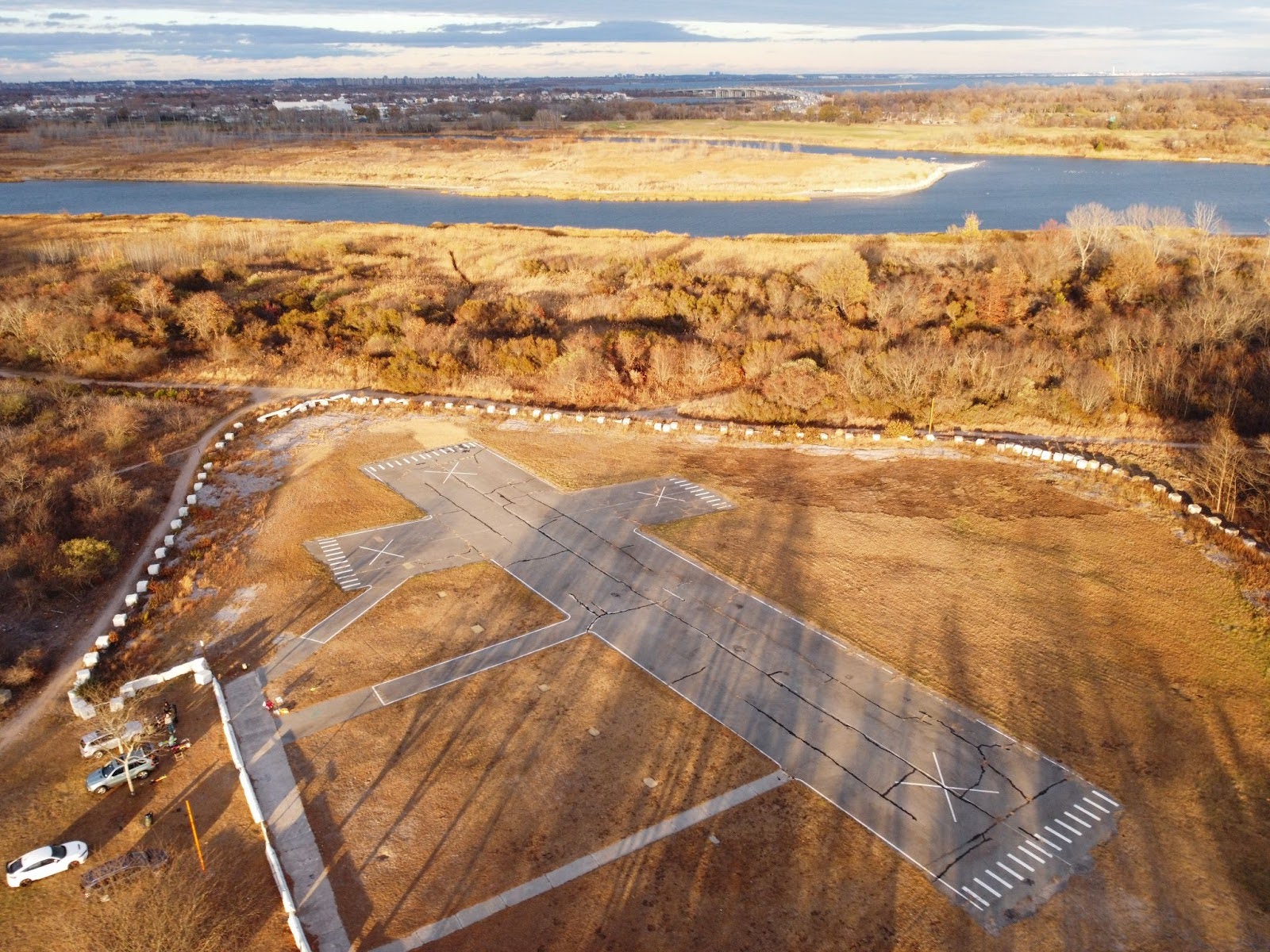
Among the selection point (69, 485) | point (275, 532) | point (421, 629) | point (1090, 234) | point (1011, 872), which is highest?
point (1090, 234)

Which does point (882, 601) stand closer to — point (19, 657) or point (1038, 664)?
point (1038, 664)

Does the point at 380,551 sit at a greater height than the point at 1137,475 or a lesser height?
lesser

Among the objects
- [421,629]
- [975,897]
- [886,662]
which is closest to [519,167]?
[421,629]

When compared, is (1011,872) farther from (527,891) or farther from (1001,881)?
(527,891)

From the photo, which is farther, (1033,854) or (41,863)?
(1033,854)

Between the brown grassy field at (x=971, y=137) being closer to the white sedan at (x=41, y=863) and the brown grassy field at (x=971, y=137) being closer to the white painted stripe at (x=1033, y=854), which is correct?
the white painted stripe at (x=1033, y=854)

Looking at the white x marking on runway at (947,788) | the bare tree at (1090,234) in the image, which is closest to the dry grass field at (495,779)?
the white x marking on runway at (947,788)

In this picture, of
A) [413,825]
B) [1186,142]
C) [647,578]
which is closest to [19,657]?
[413,825]

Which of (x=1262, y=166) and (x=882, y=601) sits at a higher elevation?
(x=1262, y=166)
